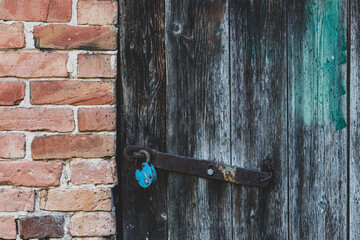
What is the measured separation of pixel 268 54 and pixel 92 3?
0.61 meters

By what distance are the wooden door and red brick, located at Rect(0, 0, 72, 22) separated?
7.9 inches

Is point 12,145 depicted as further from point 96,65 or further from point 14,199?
point 96,65

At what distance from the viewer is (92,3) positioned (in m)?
1.05

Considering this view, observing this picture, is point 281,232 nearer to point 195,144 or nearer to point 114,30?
point 195,144

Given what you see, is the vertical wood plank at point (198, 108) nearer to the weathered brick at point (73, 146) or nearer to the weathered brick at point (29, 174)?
the weathered brick at point (73, 146)

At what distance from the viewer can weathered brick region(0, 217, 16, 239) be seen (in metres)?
1.05

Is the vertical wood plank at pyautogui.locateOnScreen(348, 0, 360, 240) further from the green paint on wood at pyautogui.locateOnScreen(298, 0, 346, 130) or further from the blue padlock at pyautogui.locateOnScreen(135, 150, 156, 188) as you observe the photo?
the blue padlock at pyautogui.locateOnScreen(135, 150, 156, 188)

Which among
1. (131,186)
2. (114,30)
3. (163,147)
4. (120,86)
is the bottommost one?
(131,186)

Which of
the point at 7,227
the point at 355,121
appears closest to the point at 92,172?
the point at 7,227

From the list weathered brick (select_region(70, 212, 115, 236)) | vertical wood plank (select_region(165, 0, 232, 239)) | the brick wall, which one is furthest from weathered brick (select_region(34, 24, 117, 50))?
weathered brick (select_region(70, 212, 115, 236))

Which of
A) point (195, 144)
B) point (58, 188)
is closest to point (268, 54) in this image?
point (195, 144)

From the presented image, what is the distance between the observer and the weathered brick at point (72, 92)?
3.43ft

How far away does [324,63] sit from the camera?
3.81 ft

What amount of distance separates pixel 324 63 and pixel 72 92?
0.86 m
